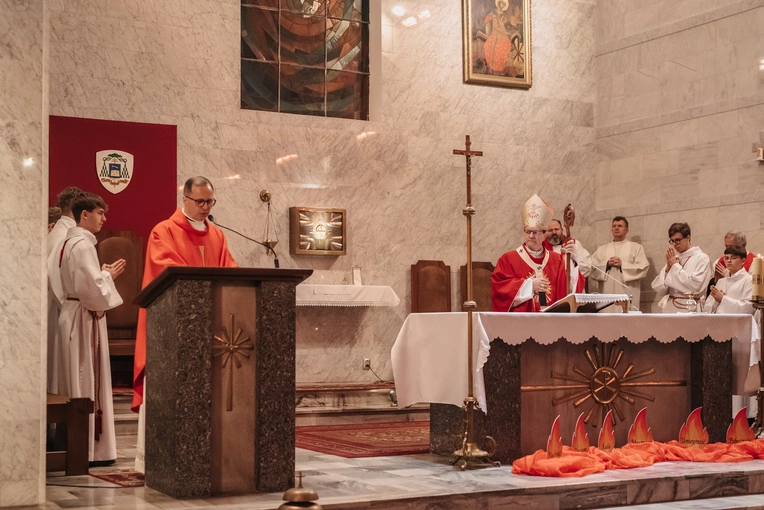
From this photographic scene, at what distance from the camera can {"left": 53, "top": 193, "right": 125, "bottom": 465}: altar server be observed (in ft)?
23.6

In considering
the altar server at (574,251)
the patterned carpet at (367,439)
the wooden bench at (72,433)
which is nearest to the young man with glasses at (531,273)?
the altar server at (574,251)

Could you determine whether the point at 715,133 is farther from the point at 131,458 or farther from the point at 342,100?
the point at 131,458

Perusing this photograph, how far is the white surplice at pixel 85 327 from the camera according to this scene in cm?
719

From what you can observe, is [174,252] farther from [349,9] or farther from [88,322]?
[349,9]

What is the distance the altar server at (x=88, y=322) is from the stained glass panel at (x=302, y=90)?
18.8 feet

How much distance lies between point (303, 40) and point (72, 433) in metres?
7.64

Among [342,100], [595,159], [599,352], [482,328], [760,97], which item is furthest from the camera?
[595,159]

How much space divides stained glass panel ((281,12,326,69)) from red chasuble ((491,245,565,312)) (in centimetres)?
580

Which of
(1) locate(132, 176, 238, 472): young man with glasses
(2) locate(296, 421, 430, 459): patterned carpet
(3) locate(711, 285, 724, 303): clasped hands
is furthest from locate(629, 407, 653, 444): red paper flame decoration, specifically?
(3) locate(711, 285, 724, 303): clasped hands

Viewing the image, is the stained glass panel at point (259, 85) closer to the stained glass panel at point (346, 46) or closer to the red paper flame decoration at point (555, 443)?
the stained glass panel at point (346, 46)

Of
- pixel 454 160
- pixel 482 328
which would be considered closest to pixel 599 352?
pixel 482 328

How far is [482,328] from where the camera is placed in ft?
21.7

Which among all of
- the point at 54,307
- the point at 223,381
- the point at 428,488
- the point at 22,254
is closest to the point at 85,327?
the point at 54,307

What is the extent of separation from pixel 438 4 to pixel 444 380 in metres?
7.86
